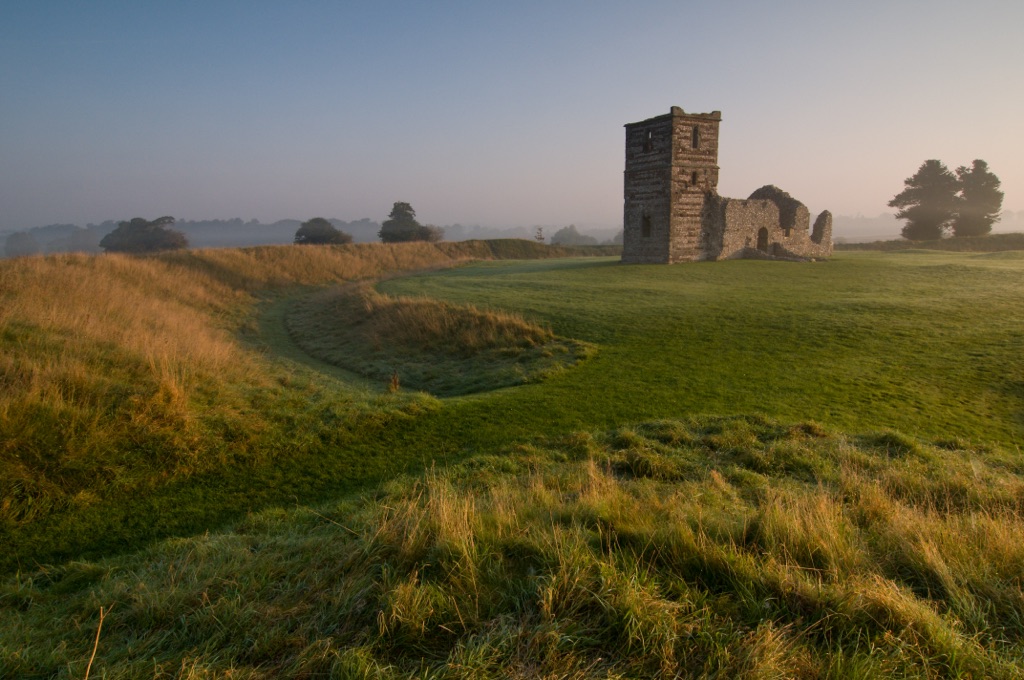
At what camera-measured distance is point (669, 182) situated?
27.4m

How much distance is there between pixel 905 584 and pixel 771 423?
432 centimetres

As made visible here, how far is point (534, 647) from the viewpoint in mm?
2533

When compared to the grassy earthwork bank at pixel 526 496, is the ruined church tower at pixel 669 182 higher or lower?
higher

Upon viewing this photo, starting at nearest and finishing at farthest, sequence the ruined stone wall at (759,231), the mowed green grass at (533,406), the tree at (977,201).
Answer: the mowed green grass at (533,406)
the ruined stone wall at (759,231)
the tree at (977,201)

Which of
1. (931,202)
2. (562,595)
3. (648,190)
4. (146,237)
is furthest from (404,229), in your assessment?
(562,595)

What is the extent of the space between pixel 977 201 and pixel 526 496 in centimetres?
6577

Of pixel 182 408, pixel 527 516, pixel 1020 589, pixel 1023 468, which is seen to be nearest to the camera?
pixel 1020 589

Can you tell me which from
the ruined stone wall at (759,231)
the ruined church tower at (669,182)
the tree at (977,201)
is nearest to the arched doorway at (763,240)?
the ruined stone wall at (759,231)

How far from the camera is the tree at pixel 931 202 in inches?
2039

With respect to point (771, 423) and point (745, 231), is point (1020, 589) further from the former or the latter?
point (745, 231)

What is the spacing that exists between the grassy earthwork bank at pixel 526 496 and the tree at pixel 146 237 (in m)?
46.5

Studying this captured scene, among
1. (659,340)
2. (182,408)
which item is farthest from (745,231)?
(182,408)

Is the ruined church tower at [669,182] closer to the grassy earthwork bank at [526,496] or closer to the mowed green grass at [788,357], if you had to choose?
the mowed green grass at [788,357]

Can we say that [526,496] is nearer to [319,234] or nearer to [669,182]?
[669,182]
